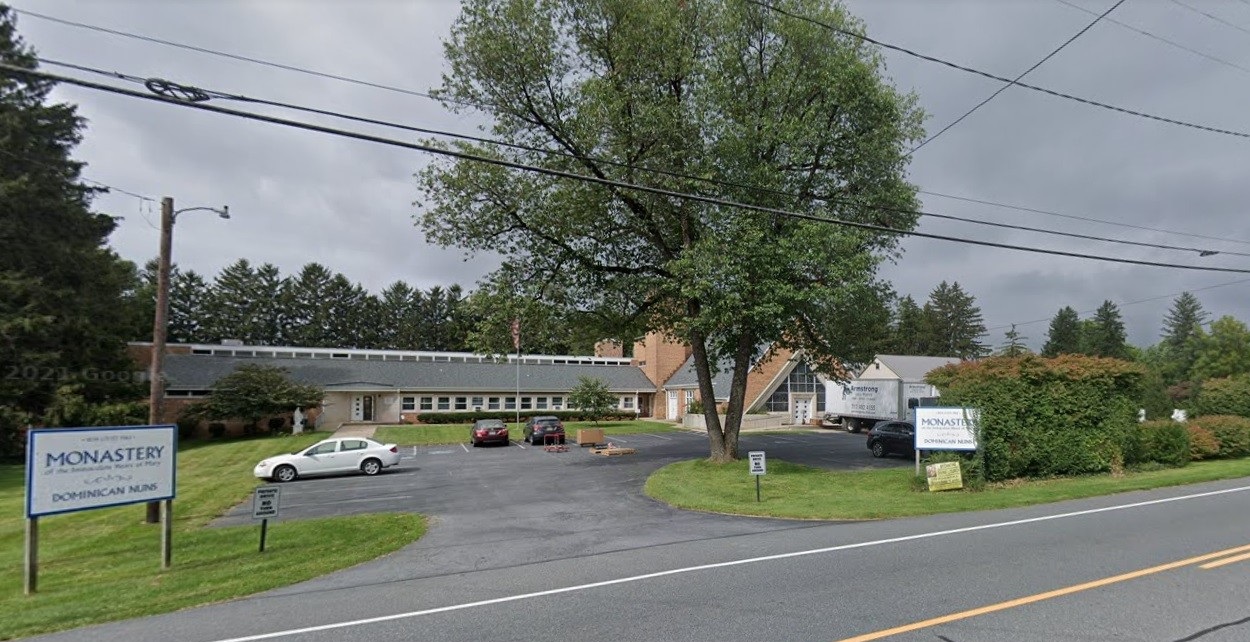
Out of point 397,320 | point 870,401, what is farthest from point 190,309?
point 870,401

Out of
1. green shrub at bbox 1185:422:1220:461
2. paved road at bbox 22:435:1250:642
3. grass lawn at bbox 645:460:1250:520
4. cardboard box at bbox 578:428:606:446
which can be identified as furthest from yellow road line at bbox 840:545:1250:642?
cardboard box at bbox 578:428:606:446

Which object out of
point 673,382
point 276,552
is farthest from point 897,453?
point 673,382

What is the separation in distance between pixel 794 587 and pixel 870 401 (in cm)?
3769

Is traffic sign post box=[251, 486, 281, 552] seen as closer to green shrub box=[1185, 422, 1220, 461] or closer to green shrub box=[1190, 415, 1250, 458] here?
green shrub box=[1185, 422, 1220, 461]

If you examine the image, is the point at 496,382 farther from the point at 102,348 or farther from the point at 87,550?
the point at 87,550

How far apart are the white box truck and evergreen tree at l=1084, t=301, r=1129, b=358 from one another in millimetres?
65170

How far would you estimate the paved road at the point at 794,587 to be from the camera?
242 inches

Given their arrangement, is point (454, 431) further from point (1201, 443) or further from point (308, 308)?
point (308, 308)

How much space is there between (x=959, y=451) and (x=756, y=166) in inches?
381

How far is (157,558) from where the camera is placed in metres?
11.0

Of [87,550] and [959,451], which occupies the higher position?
[959,451]

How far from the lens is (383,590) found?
27.1 ft

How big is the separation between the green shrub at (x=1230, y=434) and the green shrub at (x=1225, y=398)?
4.25m

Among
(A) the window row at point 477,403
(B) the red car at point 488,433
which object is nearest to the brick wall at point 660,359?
(A) the window row at point 477,403
